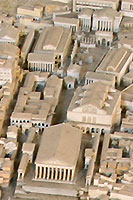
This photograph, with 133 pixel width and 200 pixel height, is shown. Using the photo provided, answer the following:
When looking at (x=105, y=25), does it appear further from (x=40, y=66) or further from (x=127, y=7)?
(x=40, y=66)

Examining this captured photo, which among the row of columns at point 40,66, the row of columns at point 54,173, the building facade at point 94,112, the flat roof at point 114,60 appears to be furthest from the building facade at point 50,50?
the row of columns at point 54,173

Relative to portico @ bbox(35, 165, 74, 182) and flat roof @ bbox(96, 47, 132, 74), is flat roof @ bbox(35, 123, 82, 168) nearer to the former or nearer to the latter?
portico @ bbox(35, 165, 74, 182)

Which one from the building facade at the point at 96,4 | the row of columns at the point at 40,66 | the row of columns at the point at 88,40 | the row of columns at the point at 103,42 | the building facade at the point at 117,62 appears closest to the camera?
the building facade at the point at 117,62

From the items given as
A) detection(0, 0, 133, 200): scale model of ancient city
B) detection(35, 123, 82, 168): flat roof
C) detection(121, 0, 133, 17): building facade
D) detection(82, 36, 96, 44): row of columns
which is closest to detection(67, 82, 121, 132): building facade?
detection(0, 0, 133, 200): scale model of ancient city

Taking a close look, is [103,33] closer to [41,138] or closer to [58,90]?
[58,90]

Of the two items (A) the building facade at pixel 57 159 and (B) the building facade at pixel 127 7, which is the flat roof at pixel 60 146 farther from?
(B) the building facade at pixel 127 7

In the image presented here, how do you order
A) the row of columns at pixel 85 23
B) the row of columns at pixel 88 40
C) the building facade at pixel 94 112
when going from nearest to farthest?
the building facade at pixel 94 112 → the row of columns at pixel 88 40 → the row of columns at pixel 85 23

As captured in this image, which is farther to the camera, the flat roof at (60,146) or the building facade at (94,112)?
the building facade at (94,112)
